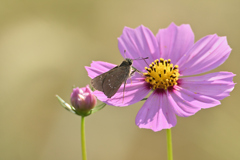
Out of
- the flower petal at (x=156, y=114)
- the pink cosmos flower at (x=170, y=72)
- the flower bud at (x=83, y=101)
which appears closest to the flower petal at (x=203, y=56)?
the pink cosmos flower at (x=170, y=72)

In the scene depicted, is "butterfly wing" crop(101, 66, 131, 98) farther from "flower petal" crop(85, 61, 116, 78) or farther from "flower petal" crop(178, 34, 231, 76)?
"flower petal" crop(178, 34, 231, 76)

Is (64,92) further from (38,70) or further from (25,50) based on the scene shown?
(25,50)

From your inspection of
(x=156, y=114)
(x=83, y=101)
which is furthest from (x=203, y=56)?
(x=83, y=101)

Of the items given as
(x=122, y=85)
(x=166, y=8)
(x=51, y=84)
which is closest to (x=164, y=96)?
(x=122, y=85)

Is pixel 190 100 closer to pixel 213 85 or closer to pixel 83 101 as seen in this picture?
pixel 213 85

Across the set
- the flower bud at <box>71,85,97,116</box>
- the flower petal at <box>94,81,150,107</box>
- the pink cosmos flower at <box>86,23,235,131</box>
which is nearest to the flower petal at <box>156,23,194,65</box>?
the pink cosmos flower at <box>86,23,235,131</box>

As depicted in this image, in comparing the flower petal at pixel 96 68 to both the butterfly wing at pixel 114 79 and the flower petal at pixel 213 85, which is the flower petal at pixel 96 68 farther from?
the flower petal at pixel 213 85
